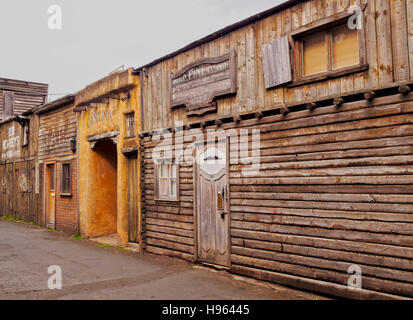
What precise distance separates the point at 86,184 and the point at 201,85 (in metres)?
6.27

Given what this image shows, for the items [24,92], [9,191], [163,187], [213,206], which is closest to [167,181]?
[163,187]

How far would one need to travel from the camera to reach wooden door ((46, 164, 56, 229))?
15094mm

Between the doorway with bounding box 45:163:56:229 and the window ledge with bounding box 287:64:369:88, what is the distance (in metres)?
11.3

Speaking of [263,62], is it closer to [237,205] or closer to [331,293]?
[237,205]

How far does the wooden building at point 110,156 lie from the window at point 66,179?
0.99 m

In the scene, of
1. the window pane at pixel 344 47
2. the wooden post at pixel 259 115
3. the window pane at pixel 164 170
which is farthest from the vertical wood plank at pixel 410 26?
the window pane at pixel 164 170

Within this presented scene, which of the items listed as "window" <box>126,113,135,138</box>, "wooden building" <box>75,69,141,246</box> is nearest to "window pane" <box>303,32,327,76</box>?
"wooden building" <box>75,69,141,246</box>

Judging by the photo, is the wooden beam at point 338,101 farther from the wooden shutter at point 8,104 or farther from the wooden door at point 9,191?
the wooden shutter at point 8,104

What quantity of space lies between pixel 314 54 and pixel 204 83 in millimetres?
2569

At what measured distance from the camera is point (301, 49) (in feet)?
22.0

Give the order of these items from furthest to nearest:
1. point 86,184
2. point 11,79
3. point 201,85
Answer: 1. point 11,79
2. point 86,184
3. point 201,85

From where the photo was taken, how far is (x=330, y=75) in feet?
20.0

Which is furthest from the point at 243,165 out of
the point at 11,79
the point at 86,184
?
the point at 11,79

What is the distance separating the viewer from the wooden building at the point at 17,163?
16.8m
